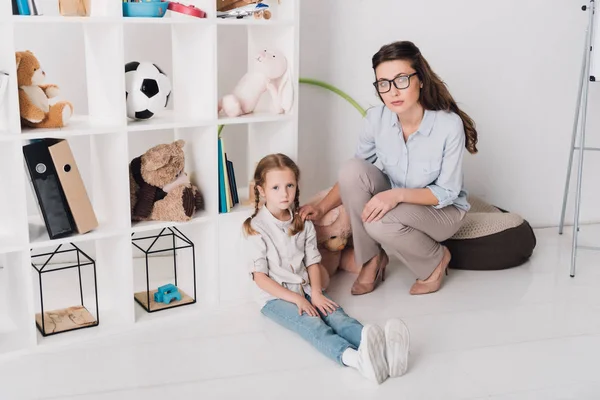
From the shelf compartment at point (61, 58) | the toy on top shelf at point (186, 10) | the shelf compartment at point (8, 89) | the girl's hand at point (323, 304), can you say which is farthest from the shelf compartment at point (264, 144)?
the shelf compartment at point (8, 89)

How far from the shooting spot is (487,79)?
307cm

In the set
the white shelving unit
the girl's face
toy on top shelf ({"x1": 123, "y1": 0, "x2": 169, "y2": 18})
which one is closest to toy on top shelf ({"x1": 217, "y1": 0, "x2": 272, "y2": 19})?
the white shelving unit

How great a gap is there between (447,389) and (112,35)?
4.01 feet

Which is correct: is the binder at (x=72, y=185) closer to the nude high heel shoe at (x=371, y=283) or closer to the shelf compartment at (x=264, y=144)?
the shelf compartment at (x=264, y=144)

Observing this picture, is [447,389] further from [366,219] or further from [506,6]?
[506,6]

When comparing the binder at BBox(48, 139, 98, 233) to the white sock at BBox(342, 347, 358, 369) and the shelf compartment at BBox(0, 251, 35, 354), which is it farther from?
the white sock at BBox(342, 347, 358, 369)

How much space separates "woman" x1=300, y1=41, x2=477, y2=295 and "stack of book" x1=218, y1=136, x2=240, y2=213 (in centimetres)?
23

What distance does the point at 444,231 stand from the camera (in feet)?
8.02

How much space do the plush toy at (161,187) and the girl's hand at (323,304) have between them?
0.43 metres

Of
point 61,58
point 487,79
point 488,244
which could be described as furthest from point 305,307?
point 487,79

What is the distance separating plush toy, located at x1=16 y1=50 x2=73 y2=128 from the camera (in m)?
1.92

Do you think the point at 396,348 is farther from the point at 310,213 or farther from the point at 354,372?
the point at 310,213

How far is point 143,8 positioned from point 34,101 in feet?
1.22

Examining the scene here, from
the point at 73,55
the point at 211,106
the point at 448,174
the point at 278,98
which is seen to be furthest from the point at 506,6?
the point at 73,55
